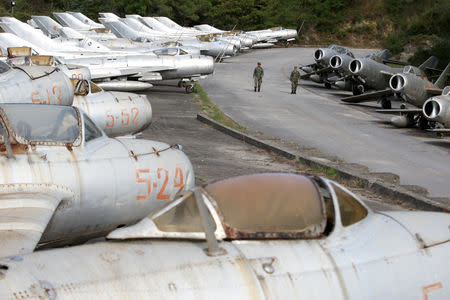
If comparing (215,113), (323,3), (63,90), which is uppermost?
(323,3)

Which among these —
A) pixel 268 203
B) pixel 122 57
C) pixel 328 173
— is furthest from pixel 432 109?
pixel 268 203

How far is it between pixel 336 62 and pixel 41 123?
94.2 ft

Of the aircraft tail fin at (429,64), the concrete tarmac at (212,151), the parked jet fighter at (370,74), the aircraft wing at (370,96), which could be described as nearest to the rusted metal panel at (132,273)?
the concrete tarmac at (212,151)

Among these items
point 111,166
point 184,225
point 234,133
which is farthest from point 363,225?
point 234,133

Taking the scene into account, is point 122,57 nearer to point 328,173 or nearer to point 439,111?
point 439,111

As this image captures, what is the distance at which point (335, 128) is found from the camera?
23.2m

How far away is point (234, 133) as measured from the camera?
1931 cm

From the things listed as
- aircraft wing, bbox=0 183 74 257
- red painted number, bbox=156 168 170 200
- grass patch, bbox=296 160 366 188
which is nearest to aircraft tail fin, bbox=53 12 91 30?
grass patch, bbox=296 160 366 188

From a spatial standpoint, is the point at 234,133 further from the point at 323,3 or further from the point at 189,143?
the point at 323,3

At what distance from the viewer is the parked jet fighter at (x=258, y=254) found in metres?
3.88

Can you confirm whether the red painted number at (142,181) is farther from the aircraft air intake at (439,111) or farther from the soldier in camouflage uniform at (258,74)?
the soldier in camouflage uniform at (258,74)

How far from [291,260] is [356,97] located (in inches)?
1089

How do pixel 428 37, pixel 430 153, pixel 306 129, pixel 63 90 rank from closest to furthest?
pixel 63 90 < pixel 430 153 < pixel 306 129 < pixel 428 37

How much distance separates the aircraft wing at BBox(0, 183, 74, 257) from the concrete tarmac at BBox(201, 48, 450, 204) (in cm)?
804
